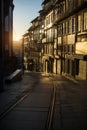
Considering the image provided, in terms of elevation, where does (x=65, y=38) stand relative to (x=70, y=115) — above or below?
above

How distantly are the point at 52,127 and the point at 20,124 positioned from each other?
4.73ft

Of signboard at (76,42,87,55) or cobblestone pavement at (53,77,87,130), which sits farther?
signboard at (76,42,87,55)

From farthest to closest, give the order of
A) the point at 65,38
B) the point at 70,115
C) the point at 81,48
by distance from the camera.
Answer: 1. the point at 65,38
2. the point at 81,48
3. the point at 70,115

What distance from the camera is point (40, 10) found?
3578 inches

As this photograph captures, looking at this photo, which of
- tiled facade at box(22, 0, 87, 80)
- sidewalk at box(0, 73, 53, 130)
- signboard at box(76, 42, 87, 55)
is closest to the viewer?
sidewalk at box(0, 73, 53, 130)

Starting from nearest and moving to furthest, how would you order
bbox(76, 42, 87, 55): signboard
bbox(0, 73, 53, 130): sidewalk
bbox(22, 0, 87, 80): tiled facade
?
bbox(0, 73, 53, 130): sidewalk, bbox(76, 42, 87, 55): signboard, bbox(22, 0, 87, 80): tiled facade

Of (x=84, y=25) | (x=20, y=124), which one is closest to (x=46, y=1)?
(x=84, y=25)

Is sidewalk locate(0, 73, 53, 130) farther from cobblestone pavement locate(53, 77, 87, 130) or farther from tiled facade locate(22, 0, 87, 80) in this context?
tiled facade locate(22, 0, 87, 80)

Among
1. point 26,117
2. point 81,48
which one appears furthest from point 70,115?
point 81,48

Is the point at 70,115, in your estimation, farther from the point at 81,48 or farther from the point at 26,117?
the point at 81,48

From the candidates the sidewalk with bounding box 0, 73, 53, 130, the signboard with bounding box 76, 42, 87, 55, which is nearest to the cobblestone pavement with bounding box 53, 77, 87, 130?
the sidewalk with bounding box 0, 73, 53, 130

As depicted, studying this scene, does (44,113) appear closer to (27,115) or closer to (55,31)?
(27,115)

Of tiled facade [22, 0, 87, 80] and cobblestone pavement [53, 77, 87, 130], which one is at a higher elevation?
tiled facade [22, 0, 87, 80]

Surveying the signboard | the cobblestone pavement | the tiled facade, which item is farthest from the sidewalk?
the signboard
